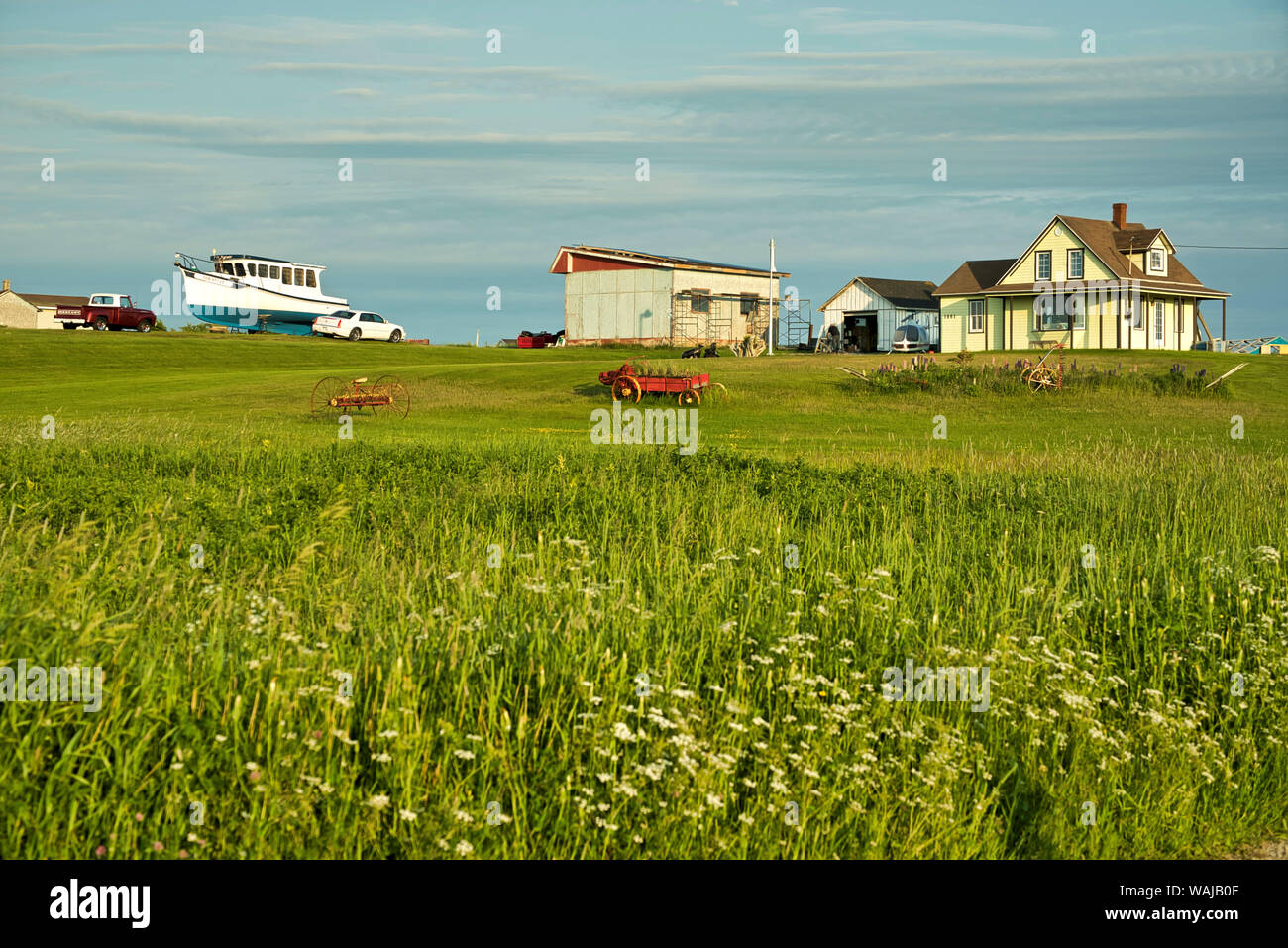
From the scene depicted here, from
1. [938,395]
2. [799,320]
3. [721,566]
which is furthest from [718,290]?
[721,566]

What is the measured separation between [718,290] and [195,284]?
94.1 feet

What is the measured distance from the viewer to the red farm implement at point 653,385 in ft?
95.2

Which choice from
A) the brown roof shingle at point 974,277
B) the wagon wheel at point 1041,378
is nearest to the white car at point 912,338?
the brown roof shingle at point 974,277

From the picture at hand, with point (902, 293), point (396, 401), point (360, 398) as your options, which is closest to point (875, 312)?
point (902, 293)

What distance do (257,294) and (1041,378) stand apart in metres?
45.0

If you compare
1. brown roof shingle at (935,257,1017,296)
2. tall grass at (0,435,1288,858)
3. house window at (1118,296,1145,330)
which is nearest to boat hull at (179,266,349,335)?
brown roof shingle at (935,257,1017,296)

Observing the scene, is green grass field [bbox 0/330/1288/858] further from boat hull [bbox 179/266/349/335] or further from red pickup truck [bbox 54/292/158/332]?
boat hull [bbox 179/266/349/335]

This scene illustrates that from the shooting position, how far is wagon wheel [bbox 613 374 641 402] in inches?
1141

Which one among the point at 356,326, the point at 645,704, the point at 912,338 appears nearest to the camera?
the point at 645,704

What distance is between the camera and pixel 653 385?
2938 centimetres

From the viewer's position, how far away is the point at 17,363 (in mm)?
39094

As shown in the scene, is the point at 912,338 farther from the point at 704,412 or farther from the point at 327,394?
the point at 327,394

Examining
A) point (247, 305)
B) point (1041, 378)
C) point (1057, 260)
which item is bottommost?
point (1041, 378)

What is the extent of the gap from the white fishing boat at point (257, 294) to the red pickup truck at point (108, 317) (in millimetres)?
3478
